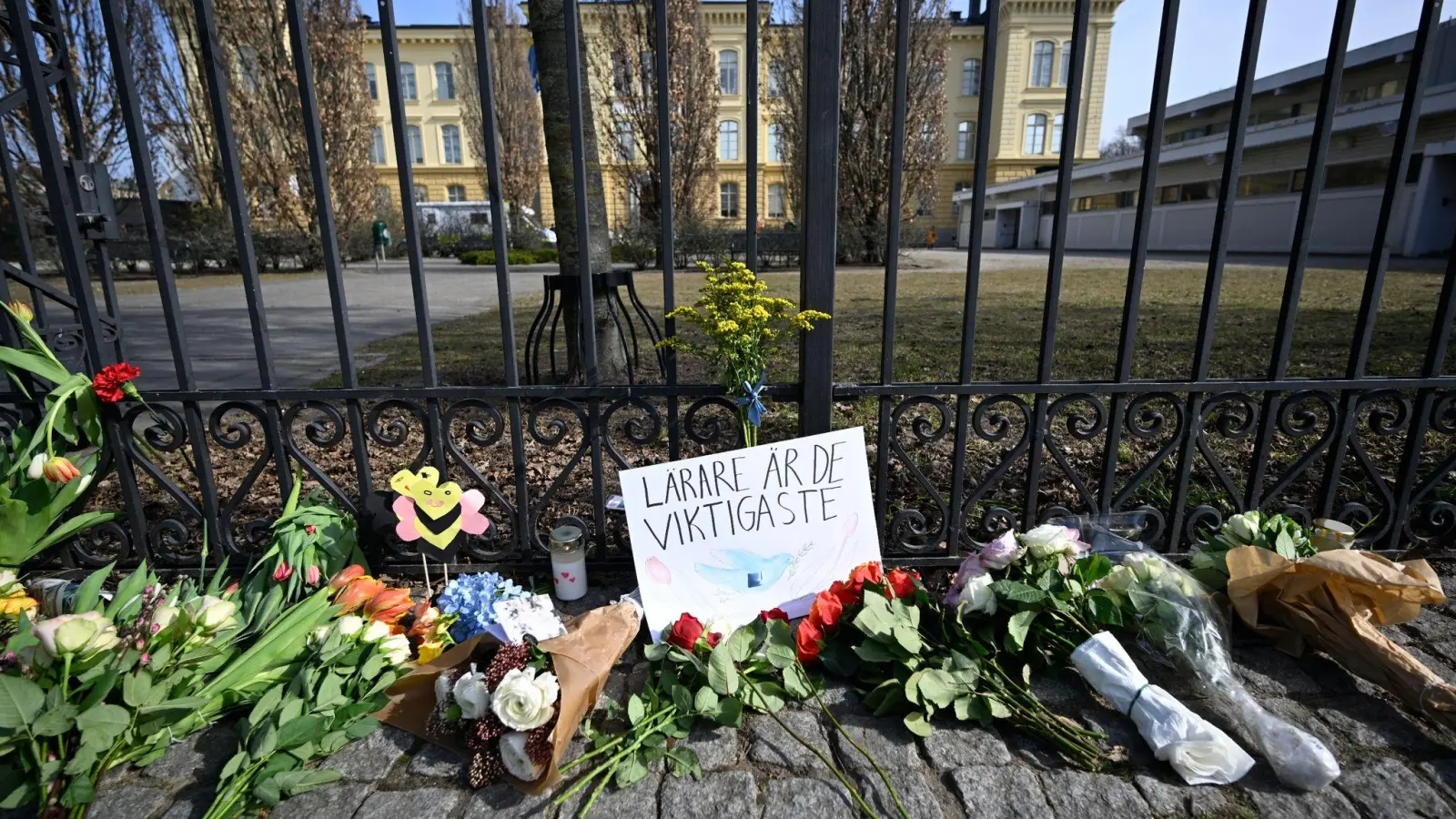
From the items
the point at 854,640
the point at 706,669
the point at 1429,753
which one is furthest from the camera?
A: the point at 854,640

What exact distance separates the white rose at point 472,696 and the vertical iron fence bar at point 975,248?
66.1 inches

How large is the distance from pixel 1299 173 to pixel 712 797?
28048 millimetres

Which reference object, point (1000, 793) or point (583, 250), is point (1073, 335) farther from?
point (1000, 793)

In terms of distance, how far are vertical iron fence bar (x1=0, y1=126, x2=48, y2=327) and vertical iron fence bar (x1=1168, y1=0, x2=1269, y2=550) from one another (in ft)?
13.1

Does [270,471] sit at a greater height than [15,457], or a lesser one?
lesser

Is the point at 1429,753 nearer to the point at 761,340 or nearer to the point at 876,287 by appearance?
the point at 761,340

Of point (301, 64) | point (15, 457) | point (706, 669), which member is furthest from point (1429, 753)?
point (15, 457)

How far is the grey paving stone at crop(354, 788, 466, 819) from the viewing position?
5.17 feet

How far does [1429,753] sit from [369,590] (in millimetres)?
2991

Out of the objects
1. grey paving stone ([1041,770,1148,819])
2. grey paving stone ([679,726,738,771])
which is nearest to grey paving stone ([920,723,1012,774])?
grey paving stone ([1041,770,1148,819])

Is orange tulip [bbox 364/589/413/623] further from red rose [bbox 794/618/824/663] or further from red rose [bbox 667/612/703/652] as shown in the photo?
red rose [bbox 794/618/824/663]

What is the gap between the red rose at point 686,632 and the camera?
1.99 m

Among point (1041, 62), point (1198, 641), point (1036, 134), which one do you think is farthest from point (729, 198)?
point (1198, 641)

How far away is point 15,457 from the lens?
2238mm
